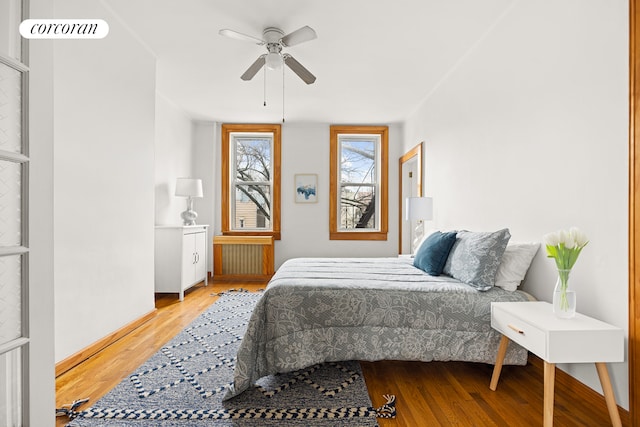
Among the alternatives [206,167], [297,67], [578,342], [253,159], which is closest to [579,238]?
[578,342]

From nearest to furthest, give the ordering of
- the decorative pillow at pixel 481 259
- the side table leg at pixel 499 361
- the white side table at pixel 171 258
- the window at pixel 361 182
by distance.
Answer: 1. the side table leg at pixel 499 361
2. the decorative pillow at pixel 481 259
3. the white side table at pixel 171 258
4. the window at pixel 361 182

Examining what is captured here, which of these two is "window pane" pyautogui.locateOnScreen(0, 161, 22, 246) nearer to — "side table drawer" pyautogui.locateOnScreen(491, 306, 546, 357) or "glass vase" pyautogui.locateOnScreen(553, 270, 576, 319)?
"side table drawer" pyautogui.locateOnScreen(491, 306, 546, 357)

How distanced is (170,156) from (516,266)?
14.6 ft

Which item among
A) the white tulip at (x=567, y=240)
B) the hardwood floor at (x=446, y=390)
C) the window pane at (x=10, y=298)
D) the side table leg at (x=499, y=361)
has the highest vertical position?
the white tulip at (x=567, y=240)

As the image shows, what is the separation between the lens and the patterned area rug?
1773mm

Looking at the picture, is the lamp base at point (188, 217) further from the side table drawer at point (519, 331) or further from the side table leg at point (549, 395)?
the side table leg at point (549, 395)

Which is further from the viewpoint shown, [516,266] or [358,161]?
[358,161]

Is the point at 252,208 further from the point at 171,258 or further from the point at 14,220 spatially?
the point at 14,220

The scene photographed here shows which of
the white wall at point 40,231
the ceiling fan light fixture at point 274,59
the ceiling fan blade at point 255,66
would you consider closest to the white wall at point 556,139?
the ceiling fan light fixture at point 274,59

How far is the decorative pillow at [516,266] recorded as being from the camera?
230cm

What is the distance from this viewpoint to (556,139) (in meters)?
2.17

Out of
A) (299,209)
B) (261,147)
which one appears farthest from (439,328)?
(261,147)

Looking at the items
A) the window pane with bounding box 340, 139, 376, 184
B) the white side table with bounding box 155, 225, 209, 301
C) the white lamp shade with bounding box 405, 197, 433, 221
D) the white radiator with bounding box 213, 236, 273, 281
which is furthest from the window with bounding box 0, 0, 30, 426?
the window pane with bounding box 340, 139, 376, 184

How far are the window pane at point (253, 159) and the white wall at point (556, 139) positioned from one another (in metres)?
3.50
